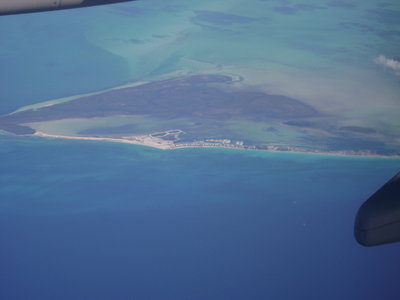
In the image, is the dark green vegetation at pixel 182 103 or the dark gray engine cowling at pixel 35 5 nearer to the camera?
the dark gray engine cowling at pixel 35 5

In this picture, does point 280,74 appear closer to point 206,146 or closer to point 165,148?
point 206,146

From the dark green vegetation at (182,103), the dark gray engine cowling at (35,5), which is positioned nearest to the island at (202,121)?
the dark green vegetation at (182,103)

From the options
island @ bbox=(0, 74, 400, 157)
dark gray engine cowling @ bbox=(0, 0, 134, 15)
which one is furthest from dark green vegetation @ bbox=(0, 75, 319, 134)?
dark gray engine cowling @ bbox=(0, 0, 134, 15)

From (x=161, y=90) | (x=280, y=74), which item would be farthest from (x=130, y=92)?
(x=280, y=74)

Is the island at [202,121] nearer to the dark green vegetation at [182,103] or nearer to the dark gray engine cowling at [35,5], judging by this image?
the dark green vegetation at [182,103]

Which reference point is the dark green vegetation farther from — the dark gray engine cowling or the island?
the dark gray engine cowling

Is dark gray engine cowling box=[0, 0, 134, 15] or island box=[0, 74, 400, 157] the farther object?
island box=[0, 74, 400, 157]
